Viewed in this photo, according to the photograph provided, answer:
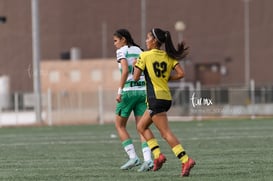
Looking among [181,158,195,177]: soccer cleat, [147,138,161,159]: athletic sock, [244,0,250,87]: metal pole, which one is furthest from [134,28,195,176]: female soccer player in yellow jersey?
[244,0,250,87]: metal pole

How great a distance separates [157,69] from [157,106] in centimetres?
52

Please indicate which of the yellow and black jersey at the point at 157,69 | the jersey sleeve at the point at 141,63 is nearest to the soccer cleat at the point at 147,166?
the yellow and black jersey at the point at 157,69

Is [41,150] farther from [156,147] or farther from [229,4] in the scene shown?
[229,4]

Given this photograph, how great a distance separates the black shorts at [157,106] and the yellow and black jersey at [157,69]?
5 cm

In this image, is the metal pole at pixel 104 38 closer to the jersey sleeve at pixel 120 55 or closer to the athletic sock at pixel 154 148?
the jersey sleeve at pixel 120 55

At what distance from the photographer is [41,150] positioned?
765 inches

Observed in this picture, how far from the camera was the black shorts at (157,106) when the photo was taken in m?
12.9

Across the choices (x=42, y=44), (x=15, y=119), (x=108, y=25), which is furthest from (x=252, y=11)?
(x=15, y=119)

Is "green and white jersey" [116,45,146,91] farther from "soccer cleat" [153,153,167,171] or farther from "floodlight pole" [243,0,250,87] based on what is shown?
"floodlight pole" [243,0,250,87]

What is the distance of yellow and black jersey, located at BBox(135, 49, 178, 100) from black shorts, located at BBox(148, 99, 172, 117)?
5 centimetres

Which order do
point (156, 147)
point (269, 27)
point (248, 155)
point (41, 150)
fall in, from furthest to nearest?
point (269, 27) → point (41, 150) → point (248, 155) → point (156, 147)

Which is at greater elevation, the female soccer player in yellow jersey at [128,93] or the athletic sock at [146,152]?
the female soccer player in yellow jersey at [128,93]

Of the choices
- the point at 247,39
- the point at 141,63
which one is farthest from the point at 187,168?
the point at 247,39

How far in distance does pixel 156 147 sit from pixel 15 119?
3001 centimetres
